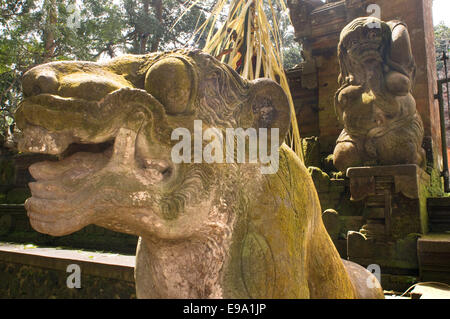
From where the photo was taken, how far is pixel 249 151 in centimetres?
113

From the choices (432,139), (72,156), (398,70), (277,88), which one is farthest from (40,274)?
(432,139)

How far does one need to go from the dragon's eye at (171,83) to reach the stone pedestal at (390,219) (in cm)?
370

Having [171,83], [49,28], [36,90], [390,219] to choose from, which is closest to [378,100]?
[390,219]

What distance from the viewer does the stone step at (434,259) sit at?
3.49 m

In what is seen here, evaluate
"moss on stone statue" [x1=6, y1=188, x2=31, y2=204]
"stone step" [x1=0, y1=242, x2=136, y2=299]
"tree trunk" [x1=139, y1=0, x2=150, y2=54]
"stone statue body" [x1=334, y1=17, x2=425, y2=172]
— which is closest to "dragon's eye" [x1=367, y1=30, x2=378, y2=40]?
"stone statue body" [x1=334, y1=17, x2=425, y2=172]

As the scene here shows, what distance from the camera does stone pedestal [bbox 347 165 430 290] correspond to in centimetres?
394

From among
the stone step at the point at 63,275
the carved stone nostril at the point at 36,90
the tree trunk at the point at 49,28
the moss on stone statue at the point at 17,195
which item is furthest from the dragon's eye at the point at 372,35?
the tree trunk at the point at 49,28

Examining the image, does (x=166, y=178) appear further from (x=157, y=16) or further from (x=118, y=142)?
(x=157, y=16)

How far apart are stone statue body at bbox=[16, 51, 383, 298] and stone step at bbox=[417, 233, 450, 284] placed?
10.0ft

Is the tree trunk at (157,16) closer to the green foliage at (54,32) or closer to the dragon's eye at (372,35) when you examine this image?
the green foliage at (54,32)

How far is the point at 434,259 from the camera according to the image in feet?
11.8

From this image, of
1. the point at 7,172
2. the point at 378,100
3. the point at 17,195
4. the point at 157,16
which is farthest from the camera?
the point at 157,16

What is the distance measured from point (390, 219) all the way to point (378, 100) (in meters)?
1.49
